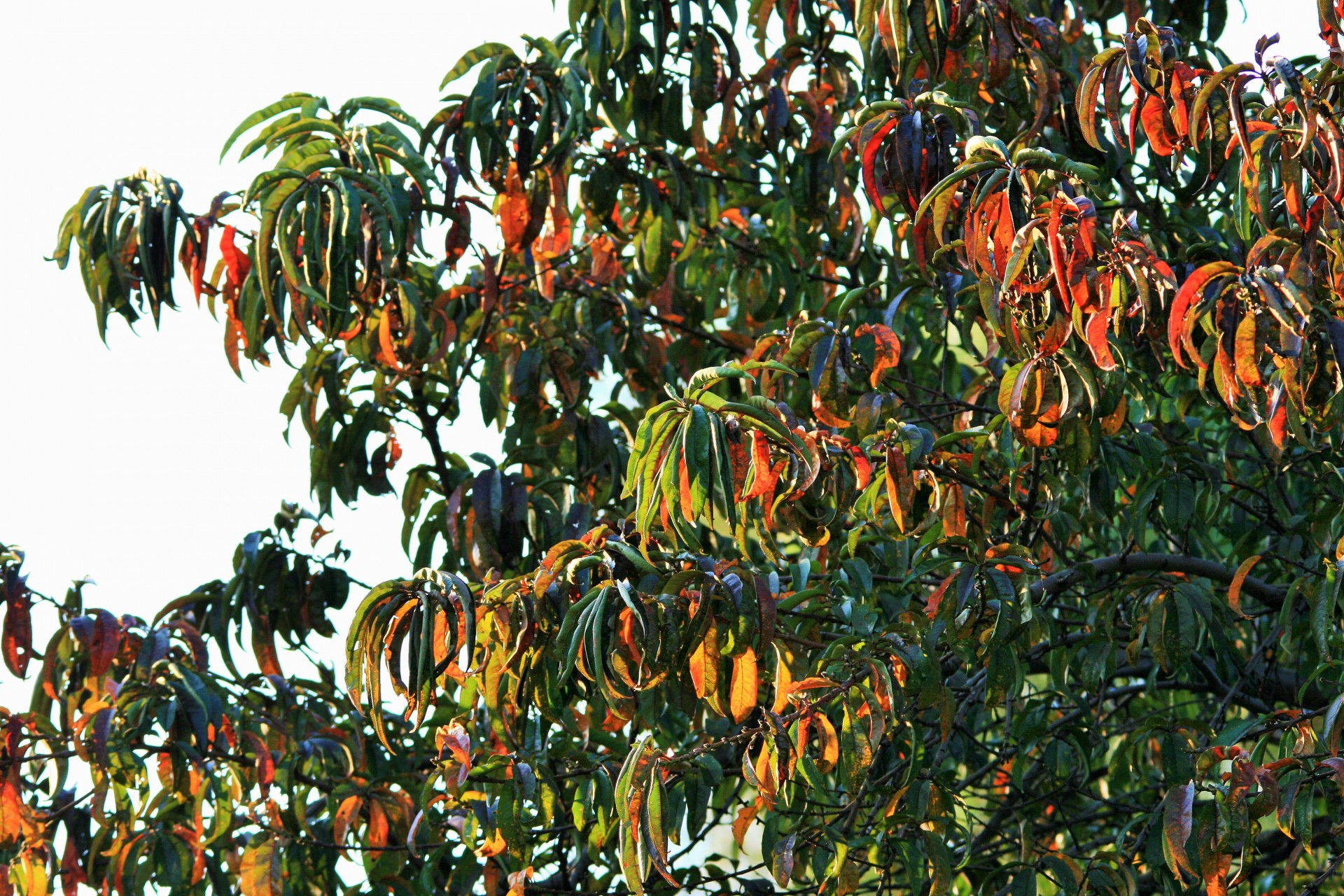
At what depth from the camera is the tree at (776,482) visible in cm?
194

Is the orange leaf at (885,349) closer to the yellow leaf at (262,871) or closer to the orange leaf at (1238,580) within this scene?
the orange leaf at (1238,580)

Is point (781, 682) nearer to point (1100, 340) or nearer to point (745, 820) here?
point (745, 820)

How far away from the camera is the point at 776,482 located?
2082 millimetres

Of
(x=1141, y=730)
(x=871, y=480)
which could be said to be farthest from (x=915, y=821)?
(x=871, y=480)

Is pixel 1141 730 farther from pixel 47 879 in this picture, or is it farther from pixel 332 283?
pixel 47 879

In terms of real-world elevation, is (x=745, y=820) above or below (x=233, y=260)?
below

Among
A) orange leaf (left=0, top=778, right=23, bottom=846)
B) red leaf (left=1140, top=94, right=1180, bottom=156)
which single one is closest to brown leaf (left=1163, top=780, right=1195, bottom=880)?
red leaf (left=1140, top=94, right=1180, bottom=156)

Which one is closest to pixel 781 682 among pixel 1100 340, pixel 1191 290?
pixel 1100 340

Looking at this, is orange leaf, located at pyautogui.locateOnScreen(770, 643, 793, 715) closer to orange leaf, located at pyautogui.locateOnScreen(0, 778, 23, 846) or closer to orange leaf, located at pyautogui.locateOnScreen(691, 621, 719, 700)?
orange leaf, located at pyautogui.locateOnScreen(691, 621, 719, 700)

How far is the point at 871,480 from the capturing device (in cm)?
228

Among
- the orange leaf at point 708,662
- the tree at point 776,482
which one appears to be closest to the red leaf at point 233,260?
the tree at point 776,482

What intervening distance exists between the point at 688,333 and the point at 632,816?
67.3 inches

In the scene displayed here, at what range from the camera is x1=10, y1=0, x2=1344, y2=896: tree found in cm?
194

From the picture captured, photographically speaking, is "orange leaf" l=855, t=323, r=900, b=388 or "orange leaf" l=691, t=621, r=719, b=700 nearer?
"orange leaf" l=691, t=621, r=719, b=700
